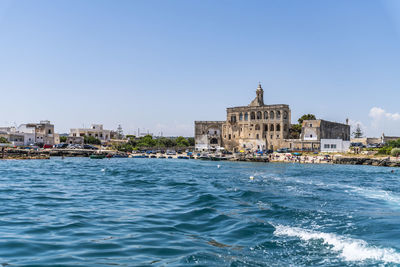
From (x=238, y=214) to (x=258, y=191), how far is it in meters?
8.27

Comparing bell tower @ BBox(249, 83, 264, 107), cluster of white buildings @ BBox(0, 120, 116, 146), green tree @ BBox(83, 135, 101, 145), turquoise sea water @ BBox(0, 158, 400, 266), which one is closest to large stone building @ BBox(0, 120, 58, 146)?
cluster of white buildings @ BBox(0, 120, 116, 146)

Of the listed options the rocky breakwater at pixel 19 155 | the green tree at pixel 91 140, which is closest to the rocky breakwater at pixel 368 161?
the rocky breakwater at pixel 19 155

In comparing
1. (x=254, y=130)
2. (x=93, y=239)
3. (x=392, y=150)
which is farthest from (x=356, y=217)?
(x=254, y=130)

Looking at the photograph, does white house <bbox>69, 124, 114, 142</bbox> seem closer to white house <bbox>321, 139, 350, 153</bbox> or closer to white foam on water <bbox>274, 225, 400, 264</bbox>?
white house <bbox>321, 139, 350, 153</bbox>

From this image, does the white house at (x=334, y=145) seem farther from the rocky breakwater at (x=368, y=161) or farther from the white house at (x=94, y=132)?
the white house at (x=94, y=132)

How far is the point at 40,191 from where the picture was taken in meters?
22.0

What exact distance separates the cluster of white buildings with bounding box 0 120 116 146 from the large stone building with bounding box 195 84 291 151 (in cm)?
3857

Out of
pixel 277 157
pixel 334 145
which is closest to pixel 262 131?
pixel 277 157

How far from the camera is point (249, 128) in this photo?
90562 millimetres

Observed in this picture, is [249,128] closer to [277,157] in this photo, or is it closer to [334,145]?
[277,157]

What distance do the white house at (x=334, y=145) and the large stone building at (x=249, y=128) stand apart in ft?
33.4

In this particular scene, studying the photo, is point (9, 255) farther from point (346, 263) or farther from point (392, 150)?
point (392, 150)

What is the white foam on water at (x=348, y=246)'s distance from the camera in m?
9.72

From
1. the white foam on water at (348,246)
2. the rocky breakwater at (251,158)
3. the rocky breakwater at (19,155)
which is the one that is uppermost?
the rocky breakwater at (19,155)
